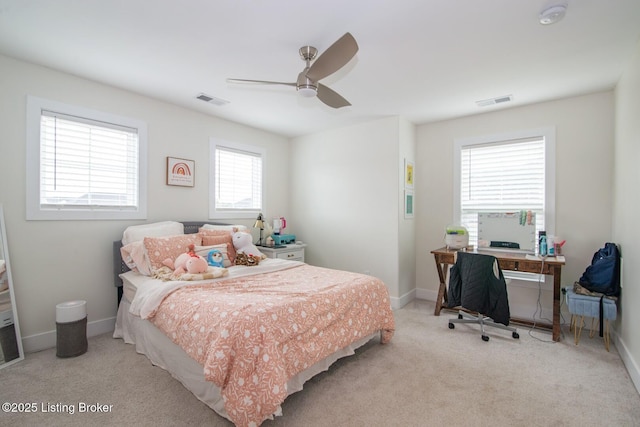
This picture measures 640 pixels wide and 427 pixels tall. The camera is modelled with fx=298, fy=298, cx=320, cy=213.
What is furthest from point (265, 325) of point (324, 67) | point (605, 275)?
point (605, 275)

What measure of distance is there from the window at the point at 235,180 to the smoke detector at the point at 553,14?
3570 millimetres

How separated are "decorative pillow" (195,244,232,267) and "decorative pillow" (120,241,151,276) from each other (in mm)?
459

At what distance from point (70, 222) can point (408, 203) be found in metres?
3.90

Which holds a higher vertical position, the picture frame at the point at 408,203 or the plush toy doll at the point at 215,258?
the picture frame at the point at 408,203

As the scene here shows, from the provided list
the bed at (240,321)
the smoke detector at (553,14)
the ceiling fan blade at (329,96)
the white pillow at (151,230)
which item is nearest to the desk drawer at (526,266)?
the bed at (240,321)

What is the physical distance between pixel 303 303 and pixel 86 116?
9.31 ft

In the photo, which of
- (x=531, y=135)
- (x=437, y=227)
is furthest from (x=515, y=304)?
(x=531, y=135)

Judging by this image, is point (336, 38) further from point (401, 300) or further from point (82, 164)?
point (401, 300)

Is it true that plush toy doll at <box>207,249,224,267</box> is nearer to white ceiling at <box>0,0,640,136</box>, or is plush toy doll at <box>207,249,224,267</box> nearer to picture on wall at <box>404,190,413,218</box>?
white ceiling at <box>0,0,640,136</box>

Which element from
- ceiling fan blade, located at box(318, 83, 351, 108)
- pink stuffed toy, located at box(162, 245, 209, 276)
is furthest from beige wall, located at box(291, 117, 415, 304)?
pink stuffed toy, located at box(162, 245, 209, 276)

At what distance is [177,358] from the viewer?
2119 millimetres

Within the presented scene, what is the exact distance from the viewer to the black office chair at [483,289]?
2.86 m

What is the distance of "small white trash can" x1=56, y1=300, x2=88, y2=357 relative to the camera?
252cm

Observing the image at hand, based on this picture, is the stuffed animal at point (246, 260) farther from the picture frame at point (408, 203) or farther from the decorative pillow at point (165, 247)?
the picture frame at point (408, 203)
